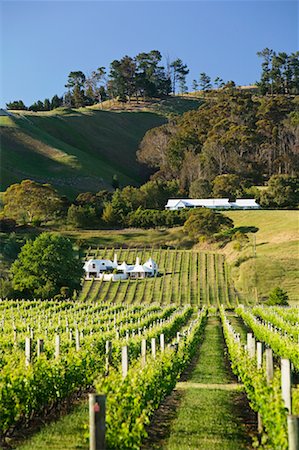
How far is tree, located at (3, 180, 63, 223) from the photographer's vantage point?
7044 cm

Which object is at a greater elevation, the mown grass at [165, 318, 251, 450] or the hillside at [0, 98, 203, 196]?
the hillside at [0, 98, 203, 196]

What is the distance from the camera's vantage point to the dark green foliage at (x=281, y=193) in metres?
77.2

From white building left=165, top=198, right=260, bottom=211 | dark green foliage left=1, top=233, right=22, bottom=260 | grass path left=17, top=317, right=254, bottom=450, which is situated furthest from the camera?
white building left=165, top=198, right=260, bottom=211

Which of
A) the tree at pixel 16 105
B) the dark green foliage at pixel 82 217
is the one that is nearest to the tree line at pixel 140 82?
the tree at pixel 16 105

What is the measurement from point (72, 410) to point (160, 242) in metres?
53.9

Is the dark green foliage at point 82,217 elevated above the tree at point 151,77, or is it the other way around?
the tree at point 151,77

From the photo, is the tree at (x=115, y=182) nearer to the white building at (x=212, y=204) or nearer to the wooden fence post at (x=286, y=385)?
the white building at (x=212, y=204)

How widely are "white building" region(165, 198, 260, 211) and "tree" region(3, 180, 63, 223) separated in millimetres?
14464

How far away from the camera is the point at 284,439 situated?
589cm

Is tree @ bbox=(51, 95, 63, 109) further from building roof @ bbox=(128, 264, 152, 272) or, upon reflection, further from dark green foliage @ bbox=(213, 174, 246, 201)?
building roof @ bbox=(128, 264, 152, 272)

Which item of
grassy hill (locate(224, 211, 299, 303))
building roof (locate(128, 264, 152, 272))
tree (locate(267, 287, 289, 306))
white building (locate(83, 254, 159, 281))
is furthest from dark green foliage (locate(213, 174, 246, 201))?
tree (locate(267, 287, 289, 306))

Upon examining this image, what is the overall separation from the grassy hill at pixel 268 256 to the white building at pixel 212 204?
614cm

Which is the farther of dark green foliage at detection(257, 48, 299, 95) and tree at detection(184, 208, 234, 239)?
dark green foliage at detection(257, 48, 299, 95)

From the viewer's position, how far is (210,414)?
1008 centimetres
